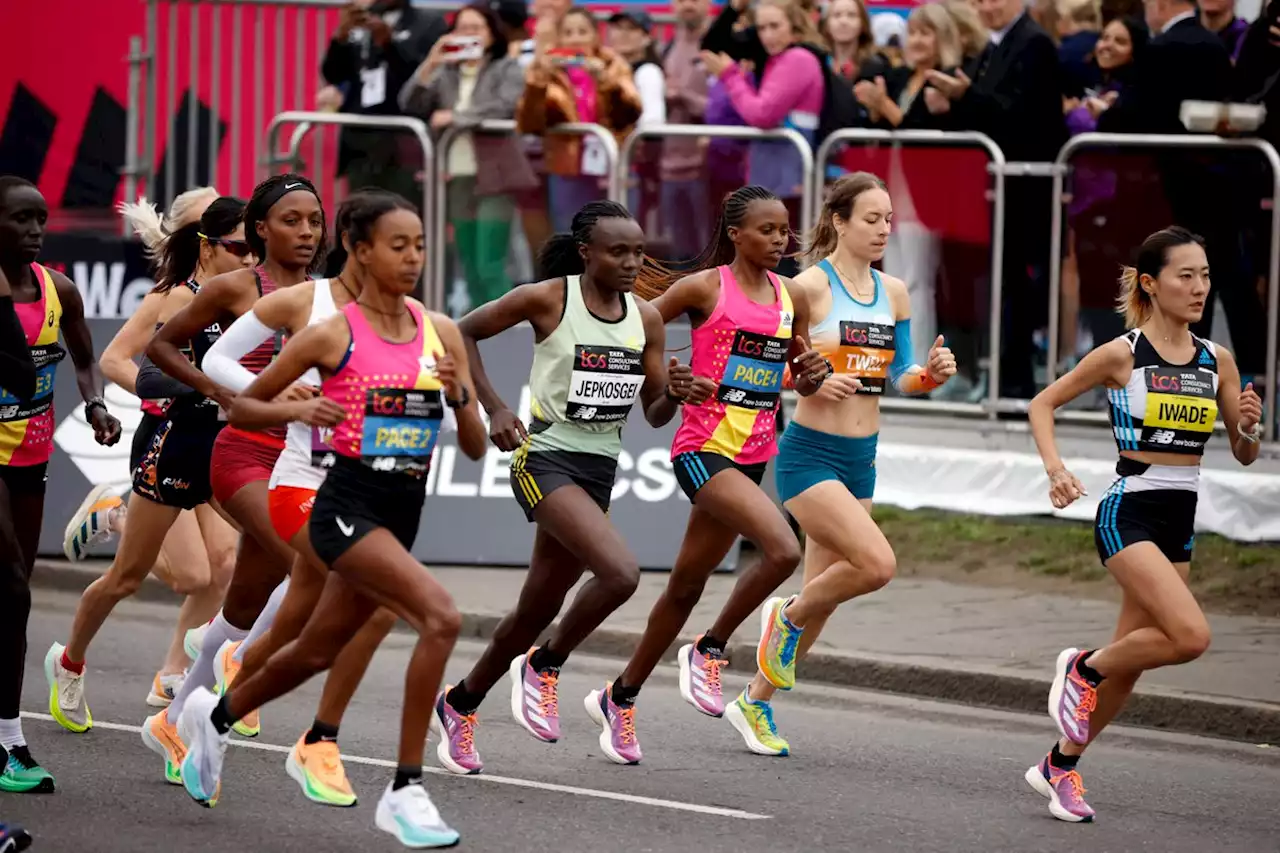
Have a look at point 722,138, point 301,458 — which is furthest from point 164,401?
point 722,138

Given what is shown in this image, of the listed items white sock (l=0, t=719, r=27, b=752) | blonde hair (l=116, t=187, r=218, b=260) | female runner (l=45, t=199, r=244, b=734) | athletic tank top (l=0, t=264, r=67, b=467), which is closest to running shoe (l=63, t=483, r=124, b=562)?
female runner (l=45, t=199, r=244, b=734)

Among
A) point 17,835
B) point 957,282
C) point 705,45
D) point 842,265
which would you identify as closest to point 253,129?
point 705,45

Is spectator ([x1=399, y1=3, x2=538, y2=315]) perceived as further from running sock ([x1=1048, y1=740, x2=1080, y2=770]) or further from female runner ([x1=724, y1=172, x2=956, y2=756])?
running sock ([x1=1048, y1=740, x2=1080, y2=770])

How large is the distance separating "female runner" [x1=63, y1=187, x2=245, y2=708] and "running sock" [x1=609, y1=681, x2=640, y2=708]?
196 centimetres

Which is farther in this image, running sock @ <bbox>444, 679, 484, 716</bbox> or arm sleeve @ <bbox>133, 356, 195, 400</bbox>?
arm sleeve @ <bbox>133, 356, 195, 400</bbox>

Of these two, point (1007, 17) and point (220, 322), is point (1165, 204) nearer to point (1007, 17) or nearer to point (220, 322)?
point (1007, 17)

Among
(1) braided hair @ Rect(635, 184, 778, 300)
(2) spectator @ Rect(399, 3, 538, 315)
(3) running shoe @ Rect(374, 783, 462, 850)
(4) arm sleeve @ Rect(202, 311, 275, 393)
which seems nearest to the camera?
(3) running shoe @ Rect(374, 783, 462, 850)

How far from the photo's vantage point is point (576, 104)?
46.4 ft

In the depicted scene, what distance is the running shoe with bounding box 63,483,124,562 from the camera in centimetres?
962

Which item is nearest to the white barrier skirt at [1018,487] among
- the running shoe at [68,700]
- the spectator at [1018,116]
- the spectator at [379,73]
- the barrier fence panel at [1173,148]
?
the barrier fence panel at [1173,148]

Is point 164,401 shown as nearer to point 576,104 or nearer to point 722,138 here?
point 722,138

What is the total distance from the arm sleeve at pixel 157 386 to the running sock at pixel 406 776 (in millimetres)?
2501

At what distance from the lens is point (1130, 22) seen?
12.7 meters

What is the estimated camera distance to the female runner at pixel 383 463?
6621mm
